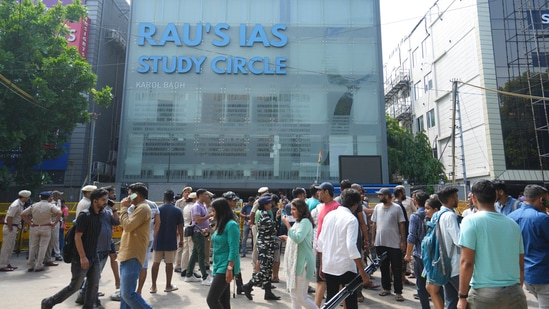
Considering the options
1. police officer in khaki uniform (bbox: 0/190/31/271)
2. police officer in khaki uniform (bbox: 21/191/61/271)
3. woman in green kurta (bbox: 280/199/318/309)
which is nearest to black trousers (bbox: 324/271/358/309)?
woman in green kurta (bbox: 280/199/318/309)

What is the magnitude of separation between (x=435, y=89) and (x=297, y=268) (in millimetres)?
32057

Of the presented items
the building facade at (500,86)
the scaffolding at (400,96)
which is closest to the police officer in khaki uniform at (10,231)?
the building facade at (500,86)

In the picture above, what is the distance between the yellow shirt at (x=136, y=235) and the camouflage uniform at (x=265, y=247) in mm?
1975

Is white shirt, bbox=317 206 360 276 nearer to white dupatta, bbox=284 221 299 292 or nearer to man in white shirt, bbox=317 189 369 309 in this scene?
man in white shirt, bbox=317 189 369 309

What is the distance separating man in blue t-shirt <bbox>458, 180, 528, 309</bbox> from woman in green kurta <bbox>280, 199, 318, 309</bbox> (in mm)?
1841

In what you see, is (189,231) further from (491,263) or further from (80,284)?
(491,263)

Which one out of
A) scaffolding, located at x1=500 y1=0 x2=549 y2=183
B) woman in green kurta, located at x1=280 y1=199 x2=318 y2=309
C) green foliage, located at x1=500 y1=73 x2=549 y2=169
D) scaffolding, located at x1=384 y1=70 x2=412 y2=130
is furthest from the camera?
scaffolding, located at x1=384 y1=70 x2=412 y2=130

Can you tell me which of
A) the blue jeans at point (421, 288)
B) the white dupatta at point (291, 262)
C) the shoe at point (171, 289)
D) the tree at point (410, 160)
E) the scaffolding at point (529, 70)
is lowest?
the shoe at point (171, 289)

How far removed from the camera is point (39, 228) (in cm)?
803

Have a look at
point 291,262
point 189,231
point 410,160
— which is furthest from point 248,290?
point 410,160

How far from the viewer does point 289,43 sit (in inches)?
908

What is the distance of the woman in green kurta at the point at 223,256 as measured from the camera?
384cm

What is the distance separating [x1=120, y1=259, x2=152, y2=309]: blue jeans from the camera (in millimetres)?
3947

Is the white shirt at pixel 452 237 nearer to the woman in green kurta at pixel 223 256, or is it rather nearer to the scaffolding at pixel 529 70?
the woman in green kurta at pixel 223 256
